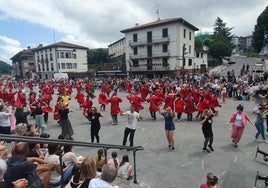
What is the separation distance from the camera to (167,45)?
42.9 meters

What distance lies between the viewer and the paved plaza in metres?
6.35

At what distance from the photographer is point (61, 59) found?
216ft

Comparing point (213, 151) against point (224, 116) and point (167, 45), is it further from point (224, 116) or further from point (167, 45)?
→ point (167, 45)

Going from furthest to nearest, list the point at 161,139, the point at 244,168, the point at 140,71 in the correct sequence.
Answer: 1. the point at 140,71
2. the point at 161,139
3. the point at 244,168

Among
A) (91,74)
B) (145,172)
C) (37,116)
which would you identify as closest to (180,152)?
(145,172)

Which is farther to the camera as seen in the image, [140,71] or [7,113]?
[140,71]

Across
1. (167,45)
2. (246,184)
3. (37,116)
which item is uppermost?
(167,45)

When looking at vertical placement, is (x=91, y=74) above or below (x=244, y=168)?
above

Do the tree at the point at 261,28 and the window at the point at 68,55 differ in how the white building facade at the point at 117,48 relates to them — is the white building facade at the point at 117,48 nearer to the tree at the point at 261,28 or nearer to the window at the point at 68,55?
the window at the point at 68,55

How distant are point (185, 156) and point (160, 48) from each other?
37567 mm

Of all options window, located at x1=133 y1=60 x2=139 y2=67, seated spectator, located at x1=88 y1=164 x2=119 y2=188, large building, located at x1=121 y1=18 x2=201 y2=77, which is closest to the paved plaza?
seated spectator, located at x1=88 y1=164 x2=119 y2=188

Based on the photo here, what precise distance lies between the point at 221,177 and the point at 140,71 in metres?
40.2

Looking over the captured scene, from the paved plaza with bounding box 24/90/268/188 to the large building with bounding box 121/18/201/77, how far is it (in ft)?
100

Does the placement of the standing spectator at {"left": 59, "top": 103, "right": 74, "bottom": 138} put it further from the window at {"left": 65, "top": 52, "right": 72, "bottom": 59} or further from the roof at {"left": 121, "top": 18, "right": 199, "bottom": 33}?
the window at {"left": 65, "top": 52, "right": 72, "bottom": 59}
